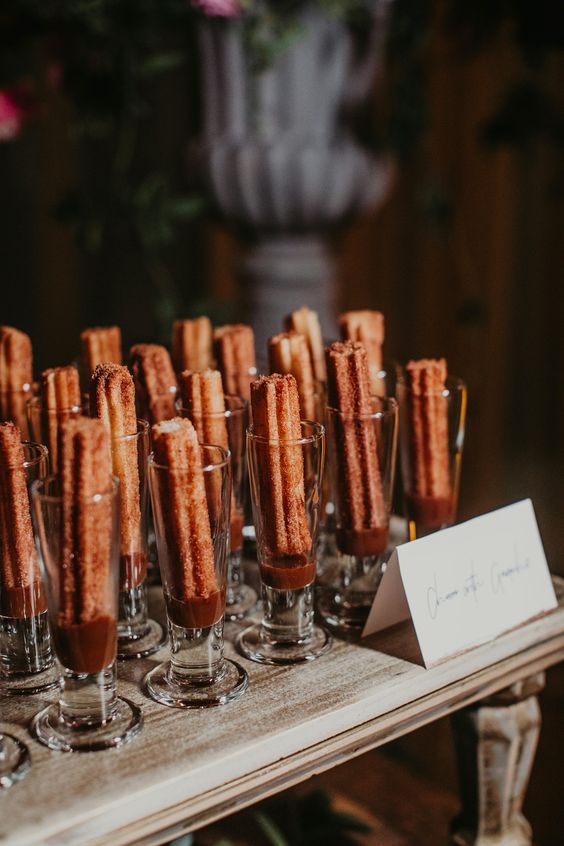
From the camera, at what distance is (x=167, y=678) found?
2.76ft

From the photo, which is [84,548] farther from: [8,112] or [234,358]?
[8,112]

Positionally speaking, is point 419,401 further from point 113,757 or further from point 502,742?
point 113,757

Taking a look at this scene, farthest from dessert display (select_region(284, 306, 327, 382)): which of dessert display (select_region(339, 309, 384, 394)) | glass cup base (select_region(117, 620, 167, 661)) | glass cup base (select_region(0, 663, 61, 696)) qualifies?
glass cup base (select_region(0, 663, 61, 696))

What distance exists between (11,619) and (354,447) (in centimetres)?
35

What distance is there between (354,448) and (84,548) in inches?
12.5

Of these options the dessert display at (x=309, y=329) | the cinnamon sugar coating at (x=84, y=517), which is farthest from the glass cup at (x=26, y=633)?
the dessert display at (x=309, y=329)

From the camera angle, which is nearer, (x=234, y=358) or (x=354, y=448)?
(x=354, y=448)

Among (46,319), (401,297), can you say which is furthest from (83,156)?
(401,297)

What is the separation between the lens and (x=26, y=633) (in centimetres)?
84

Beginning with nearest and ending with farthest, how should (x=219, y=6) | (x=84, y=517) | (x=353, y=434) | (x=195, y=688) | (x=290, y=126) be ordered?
1. (x=84, y=517)
2. (x=195, y=688)
3. (x=353, y=434)
4. (x=219, y=6)
5. (x=290, y=126)

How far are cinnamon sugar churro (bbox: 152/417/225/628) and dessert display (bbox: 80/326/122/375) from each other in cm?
32

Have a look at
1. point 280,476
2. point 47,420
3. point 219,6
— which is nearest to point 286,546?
point 280,476

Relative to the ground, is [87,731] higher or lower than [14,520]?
lower

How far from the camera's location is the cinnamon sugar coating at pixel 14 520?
2.56 feet
